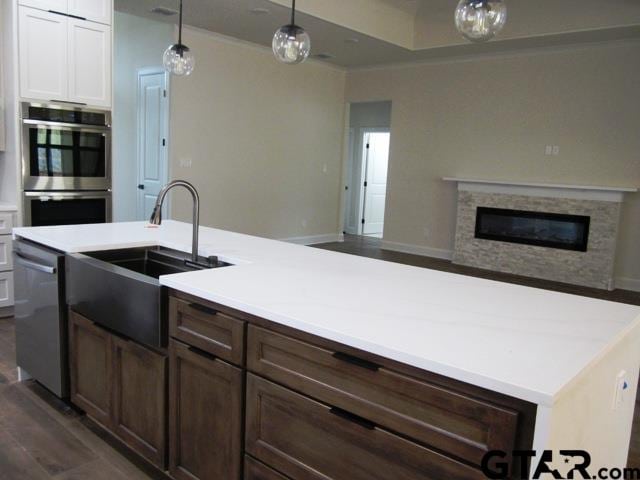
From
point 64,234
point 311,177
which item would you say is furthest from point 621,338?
point 311,177

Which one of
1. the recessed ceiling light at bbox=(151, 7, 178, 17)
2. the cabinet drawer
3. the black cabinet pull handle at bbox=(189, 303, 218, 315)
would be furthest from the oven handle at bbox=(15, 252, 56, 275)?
the recessed ceiling light at bbox=(151, 7, 178, 17)

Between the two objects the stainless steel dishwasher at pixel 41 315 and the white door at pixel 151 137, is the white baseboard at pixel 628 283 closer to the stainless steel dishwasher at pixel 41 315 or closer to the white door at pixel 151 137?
the white door at pixel 151 137

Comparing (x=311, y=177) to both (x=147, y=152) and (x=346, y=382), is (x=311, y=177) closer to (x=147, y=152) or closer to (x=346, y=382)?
(x=147, y=152)

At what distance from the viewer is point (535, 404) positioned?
108 centimetres

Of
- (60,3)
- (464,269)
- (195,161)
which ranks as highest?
(60,3)

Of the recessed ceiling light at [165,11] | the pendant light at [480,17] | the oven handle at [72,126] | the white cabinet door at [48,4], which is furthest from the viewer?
the recessed ceiling light at [165,11]

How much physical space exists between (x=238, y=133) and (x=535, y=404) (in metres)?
6.37

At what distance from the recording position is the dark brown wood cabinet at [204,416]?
173 cm

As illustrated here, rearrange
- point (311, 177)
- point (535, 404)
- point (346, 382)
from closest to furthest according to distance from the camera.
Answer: point (535, 404) < point (346, 382) < point (311, 177)

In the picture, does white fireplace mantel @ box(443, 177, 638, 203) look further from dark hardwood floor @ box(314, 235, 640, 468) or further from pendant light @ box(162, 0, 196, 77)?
pendant light @ box(162, 0, 196, 77)

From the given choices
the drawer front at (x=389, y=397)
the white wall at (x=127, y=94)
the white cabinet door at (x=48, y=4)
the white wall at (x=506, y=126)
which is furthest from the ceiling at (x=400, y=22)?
the drawer front at (x=389, y=397)

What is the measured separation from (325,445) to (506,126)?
6.35 meters

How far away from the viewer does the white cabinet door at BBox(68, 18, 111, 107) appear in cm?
414

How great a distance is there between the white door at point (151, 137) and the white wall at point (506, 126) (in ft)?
11.1
